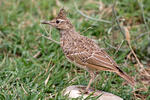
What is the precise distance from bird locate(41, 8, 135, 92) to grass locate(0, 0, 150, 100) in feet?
1.34

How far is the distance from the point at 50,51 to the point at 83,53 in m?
1.85

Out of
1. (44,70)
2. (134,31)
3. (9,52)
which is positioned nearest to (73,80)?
(44,70)

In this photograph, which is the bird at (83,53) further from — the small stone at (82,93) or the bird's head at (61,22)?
the small stone at (82,93)

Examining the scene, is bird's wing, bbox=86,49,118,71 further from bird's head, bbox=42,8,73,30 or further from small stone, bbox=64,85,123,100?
bird's head, bbox=42,8,73,30

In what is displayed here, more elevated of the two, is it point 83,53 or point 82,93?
point 83,53

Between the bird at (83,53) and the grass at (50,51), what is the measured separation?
409mm

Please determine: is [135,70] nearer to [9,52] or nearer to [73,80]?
[73,80]

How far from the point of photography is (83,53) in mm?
6629

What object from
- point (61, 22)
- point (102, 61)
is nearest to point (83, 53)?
point (102, 61)

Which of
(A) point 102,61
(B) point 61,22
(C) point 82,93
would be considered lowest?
(C) point 82,93

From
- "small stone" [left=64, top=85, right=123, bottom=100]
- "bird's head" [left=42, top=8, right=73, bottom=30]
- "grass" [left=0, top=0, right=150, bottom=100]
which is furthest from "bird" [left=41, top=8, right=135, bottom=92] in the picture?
"grass" [left=0, top=0, right=150, bottom=100]

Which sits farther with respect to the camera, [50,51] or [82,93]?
[50,51]

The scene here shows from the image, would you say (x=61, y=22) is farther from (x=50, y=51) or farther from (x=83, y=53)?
(x=50, y=51)

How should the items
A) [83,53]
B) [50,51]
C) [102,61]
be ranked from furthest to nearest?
[50,51] < [83,53] < [102,61]
